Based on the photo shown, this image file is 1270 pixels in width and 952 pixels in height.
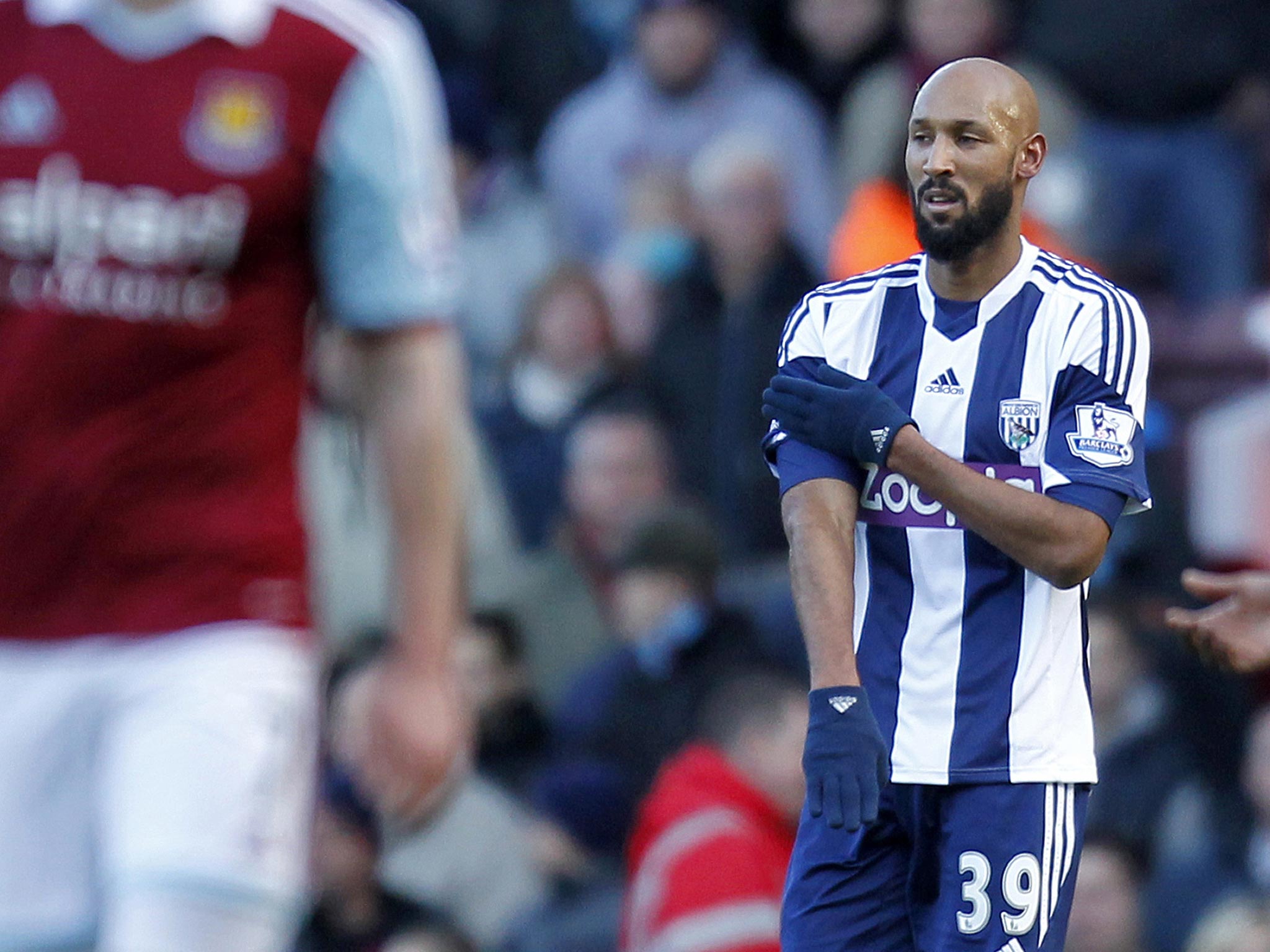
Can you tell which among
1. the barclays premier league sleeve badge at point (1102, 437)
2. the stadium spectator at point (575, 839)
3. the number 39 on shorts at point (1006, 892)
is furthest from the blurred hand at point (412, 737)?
the stadium spectator at point (575, 839)

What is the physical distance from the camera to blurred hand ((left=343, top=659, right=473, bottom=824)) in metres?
3.63

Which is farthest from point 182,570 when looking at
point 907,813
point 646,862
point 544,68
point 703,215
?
point 544,68

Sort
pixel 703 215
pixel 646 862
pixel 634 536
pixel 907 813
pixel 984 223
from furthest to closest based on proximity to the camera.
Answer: pixel 703 215, pixel 634 536, pixel 646 862, pixel 907 813, pixel 984 223

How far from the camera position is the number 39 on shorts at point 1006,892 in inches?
139

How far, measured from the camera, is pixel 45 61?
3.75 metres

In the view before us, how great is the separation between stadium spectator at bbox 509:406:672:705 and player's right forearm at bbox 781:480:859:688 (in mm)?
5009

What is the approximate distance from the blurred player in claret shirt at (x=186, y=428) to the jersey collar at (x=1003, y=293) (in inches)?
32.6

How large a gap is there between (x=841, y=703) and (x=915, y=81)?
5.50 metres

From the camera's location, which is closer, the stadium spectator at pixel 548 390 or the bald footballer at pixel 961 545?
the bald footballer at pixel 961 545

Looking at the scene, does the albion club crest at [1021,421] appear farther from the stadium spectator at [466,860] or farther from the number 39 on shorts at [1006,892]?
the stadium spectator at [466,860]

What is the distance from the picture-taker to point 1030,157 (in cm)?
337

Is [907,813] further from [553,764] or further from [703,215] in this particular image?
[703,215]

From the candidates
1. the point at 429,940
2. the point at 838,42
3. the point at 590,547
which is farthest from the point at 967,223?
the point at 838,42

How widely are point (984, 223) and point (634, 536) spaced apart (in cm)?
446
